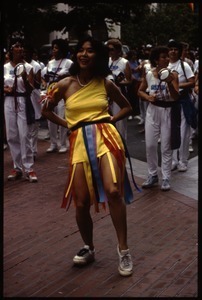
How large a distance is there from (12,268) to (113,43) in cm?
587

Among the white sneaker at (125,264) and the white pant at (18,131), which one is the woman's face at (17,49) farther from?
the white sneaker at (125,264)

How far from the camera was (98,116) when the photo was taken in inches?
209

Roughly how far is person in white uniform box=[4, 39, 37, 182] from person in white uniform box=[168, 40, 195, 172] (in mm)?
2064

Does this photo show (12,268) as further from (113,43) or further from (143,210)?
(113,43)

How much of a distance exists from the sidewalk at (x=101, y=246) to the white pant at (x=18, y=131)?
1.48 ft

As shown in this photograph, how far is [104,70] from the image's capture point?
532cm

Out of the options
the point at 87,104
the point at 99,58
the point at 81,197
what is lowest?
the point at 81,197

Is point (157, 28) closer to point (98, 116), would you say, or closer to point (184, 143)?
point (184, 143)

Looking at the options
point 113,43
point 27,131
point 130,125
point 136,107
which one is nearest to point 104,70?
point 27,131

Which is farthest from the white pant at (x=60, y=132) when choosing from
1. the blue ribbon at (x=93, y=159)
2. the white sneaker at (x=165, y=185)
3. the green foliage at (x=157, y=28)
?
the green foliage at (x=157, y=28)

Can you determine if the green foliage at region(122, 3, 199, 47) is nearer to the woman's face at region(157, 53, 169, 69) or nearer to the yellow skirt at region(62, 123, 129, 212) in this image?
the woman's face at region(157, 53, 169, 69)

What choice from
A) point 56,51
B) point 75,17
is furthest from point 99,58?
point 75,17

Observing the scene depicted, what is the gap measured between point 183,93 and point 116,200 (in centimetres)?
451

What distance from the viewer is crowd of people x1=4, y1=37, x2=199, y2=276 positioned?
17.2 ft
